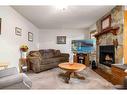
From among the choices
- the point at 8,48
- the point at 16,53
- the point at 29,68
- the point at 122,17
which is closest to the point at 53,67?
the point at 29,68

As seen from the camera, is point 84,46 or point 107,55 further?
point 84,46

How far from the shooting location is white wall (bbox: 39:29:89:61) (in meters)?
7.78

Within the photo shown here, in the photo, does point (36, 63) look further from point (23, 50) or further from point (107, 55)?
point (107, 55)

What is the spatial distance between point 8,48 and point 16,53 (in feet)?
2.04

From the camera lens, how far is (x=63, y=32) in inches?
309

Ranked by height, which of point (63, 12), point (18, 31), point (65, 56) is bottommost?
point (65, 56)

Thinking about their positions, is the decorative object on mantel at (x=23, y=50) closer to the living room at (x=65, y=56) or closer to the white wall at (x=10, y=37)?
the living room at (x=65, y=56)

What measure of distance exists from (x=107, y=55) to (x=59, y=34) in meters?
3.78

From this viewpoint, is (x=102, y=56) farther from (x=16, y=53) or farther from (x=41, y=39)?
(x=41, y=39)

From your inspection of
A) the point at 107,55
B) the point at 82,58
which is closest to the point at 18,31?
the point at 107,55

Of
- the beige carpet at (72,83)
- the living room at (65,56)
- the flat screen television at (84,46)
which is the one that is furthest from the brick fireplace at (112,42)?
the flat screen television at (84,46)

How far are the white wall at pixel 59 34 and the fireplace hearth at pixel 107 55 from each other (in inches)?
107

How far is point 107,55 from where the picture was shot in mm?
4750

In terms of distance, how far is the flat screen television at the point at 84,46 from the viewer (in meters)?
6.54
